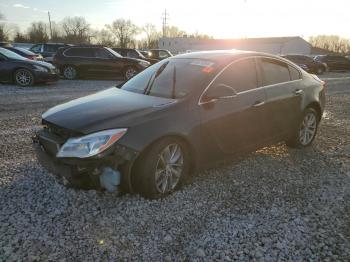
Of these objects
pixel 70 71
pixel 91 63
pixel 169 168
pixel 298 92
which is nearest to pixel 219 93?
pixel 169 168

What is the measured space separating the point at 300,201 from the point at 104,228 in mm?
2154

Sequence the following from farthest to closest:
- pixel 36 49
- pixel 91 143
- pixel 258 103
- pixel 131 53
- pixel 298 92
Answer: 1. pixel 36 49
2. pixel 131 53
3. pixel 298 92
4. pixel 258 103
5. pixel 91 143

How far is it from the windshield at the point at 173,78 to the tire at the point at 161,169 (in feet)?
2.20

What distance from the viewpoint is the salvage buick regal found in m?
3.36

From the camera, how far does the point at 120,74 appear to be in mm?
16516

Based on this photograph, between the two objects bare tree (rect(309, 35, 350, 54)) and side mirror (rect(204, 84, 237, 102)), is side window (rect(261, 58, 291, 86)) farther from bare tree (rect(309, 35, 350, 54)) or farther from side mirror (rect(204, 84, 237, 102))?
bare tree (rect(309, 35, 350, 54))

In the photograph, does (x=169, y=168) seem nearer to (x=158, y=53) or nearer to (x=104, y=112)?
(x=104, y=112)

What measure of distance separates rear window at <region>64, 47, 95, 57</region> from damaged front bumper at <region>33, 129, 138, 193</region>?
543 inches

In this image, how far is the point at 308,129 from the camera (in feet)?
18.7

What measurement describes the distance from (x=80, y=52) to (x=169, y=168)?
14.2 meters

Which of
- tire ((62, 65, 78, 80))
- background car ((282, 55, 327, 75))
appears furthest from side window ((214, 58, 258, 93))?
background car ((282, 55, 327, 75))

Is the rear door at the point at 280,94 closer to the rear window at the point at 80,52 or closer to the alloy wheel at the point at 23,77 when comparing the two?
the alloy wheel at the point at 23,77

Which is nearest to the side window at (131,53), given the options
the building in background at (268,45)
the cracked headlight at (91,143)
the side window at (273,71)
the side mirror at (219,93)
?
the side window at (273,71)

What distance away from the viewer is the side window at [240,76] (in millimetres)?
4312
